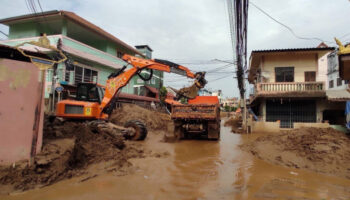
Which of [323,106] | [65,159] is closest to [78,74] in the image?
[65,159]

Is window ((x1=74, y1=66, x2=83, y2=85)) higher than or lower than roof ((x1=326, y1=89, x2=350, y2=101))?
higher

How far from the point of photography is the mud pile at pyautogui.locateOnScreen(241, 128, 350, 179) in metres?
5.74

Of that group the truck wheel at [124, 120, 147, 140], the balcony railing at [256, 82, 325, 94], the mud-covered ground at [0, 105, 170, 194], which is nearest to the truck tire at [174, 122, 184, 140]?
the truck wheel at [124, 120, 147, 140]

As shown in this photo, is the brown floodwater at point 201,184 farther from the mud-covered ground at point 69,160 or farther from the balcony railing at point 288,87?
the balcony railing at point 288,87

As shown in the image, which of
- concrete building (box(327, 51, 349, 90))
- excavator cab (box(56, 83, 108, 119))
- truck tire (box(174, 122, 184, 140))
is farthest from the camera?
concrete building (box(327, 51, 349, 90))

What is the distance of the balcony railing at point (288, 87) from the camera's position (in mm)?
15324

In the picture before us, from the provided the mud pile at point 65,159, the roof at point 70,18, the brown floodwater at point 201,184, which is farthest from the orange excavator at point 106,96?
the roof at point 70,18

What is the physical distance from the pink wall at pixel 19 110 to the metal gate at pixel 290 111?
604 inches

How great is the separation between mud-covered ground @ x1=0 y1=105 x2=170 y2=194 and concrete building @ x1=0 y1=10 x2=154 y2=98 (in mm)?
9079

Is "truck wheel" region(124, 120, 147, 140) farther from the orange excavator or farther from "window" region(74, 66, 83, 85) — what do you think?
"window" region(74, 66, 83, 85)

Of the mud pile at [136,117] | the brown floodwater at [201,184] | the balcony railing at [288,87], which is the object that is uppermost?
the balcony railing at [288,87]

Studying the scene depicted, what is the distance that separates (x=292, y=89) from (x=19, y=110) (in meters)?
16.6

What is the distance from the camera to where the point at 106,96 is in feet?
30.6

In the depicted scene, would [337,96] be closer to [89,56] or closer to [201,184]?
[201,184]
